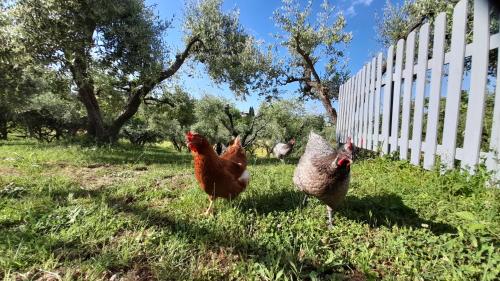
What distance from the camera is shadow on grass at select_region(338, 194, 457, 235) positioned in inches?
118

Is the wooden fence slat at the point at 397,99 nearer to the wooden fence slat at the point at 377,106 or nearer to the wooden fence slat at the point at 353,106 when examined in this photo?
the wooden fence slat at the point at 377,106

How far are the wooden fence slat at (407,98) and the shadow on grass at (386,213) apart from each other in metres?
2.11

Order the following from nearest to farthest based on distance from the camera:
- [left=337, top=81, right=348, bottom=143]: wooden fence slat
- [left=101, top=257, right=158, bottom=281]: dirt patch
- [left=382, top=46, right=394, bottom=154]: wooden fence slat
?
[left=101, top=257, right=158, bottom=281]: dirt patch
[left=382, top=46, right=394, bottom=154]: wooden fence slat
[left=337, top=81, right=348, bottom=143]: wooden fence slat

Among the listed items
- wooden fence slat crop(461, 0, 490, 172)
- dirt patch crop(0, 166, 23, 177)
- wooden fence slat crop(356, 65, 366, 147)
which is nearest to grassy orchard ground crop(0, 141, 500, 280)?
wooden fence slat crop(461, 0, 490, 172)

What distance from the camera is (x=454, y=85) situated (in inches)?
169

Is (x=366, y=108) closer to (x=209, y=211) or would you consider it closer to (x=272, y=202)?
(x=272, y=202)

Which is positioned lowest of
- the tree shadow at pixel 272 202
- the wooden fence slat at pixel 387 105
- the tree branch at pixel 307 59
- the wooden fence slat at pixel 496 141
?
the tree shadow at pixel 272 202

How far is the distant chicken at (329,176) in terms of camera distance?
3008mm

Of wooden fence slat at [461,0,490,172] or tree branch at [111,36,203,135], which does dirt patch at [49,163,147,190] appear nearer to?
wooden fence slat at [461,0,490,172]

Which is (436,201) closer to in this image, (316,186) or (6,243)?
(316,186)

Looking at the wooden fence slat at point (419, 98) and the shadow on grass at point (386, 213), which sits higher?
the wooden fence slat at point (419, 98)

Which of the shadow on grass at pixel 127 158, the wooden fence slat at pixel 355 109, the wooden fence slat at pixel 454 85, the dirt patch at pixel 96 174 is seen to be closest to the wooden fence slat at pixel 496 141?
the wooden fence slat at pixel 454 85

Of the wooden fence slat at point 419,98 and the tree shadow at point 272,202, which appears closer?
the tree shadow at point 272,202

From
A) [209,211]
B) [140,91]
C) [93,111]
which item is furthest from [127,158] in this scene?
[209,211]
